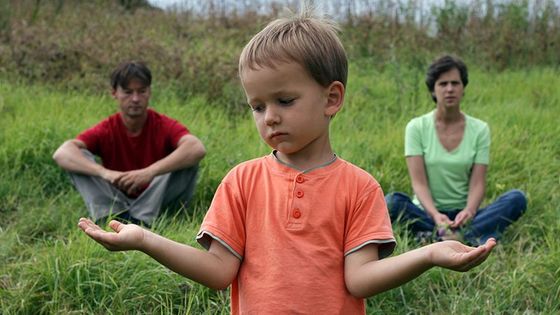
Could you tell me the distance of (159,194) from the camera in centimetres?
451

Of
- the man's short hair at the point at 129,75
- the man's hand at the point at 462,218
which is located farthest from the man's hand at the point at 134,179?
the man's hand at the point at 462,218

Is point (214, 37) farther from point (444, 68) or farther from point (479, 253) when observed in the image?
point (479, 253)

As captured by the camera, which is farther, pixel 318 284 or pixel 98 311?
pixel 98 311

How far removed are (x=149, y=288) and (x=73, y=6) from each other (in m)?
6.87

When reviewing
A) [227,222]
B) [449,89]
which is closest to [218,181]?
[449,89]

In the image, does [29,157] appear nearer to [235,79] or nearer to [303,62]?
[235,79]

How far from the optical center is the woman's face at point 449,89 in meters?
4.58

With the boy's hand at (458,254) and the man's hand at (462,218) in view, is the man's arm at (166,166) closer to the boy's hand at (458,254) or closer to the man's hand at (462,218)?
the man's hand at (462,218)

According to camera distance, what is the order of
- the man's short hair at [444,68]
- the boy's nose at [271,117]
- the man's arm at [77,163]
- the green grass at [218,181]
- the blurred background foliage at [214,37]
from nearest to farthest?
1. the boy's nose at [271,117]
2. the green grass at [218,181]
3. the man's arm at [77,163]
4. the man's short hair at [444,68]
5. the blurred background foliage at [214,37]

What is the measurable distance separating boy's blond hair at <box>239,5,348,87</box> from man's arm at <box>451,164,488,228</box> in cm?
255

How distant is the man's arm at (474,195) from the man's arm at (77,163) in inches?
78.8

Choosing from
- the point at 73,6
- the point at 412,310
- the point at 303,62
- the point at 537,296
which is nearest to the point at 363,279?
the point at 303,62

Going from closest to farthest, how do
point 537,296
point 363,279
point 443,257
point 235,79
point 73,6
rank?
point 443,257 < point 363,279 < point 537,296 < point 235,79 < point 73,6

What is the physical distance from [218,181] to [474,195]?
158cm
